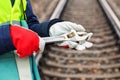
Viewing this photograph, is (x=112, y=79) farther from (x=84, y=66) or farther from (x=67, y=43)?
(x=67, y=43)

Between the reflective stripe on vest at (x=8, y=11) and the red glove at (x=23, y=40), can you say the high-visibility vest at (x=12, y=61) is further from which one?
the red glove at (x=23, y=40)

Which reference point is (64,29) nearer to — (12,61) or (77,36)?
(77,36)

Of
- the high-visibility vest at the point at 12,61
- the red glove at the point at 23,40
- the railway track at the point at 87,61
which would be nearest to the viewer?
the red glove at the point at 23,40

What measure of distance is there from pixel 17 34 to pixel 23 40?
0.05 meters

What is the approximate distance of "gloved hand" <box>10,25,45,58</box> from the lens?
2.28 metres

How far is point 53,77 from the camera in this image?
21.0 ft

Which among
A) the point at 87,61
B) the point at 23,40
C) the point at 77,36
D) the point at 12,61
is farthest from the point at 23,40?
the point at 87,61

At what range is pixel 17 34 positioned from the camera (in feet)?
7.53

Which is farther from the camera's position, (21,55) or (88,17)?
(88,17)

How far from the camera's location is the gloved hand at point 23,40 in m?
2.28

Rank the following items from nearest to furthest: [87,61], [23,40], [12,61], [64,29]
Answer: [23,40]
[12,61]
[64,29]
[87,61]

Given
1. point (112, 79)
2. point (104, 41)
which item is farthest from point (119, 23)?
point (112, 79)

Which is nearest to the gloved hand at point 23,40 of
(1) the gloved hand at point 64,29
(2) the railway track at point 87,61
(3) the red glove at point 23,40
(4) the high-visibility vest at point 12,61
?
(3) the red glove at point 23,40

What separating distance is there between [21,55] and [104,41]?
20.5ft
